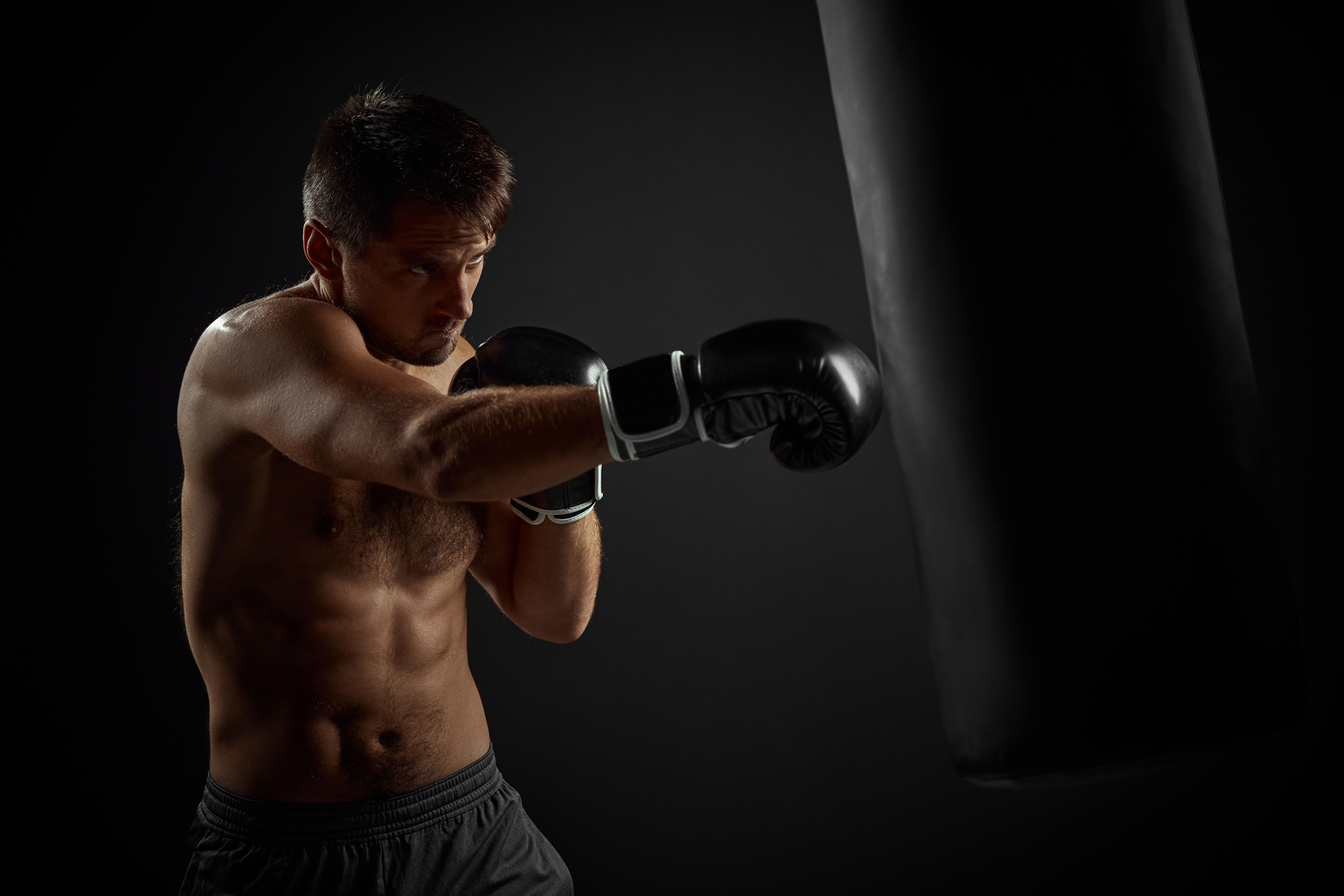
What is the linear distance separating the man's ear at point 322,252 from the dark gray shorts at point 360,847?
2.26ft

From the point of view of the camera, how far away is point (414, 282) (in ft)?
4.01

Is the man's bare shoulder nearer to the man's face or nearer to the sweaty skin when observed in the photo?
the sweaty skin

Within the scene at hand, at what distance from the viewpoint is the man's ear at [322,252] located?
127 centimetres

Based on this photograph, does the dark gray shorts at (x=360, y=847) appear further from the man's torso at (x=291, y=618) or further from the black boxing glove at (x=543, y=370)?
the black boxing glove at (x=543, y=370)

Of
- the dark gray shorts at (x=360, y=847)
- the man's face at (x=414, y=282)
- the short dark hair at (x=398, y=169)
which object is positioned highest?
the short dark hair at (x=398, y=169)

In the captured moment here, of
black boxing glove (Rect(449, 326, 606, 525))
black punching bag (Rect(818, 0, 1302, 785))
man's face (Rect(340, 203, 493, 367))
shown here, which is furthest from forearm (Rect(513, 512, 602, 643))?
black punching bag (Rect(818, 0, 1302, 785))

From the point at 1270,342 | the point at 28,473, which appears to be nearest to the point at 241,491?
the point at 28,473

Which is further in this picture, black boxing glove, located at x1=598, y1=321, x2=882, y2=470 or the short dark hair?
the short dark hair

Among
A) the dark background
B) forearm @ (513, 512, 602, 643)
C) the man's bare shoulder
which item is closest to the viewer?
the man's bare shoulder

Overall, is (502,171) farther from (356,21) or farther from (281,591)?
(356,21)

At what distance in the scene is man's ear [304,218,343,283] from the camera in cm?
127

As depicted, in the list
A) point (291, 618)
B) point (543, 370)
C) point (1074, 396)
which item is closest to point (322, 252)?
point (543, 370)

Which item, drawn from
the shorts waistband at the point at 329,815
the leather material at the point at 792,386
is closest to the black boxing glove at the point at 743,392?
the leather material at the point at 792,386

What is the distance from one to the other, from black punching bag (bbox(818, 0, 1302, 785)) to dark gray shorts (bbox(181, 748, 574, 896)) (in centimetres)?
68
